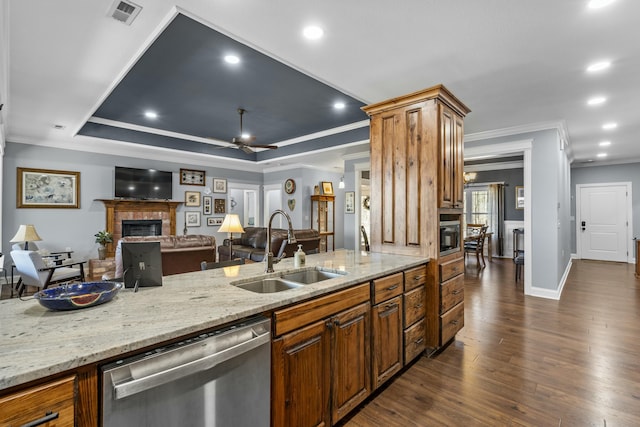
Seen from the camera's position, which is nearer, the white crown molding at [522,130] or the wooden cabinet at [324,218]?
the white crown molding at [522,130]

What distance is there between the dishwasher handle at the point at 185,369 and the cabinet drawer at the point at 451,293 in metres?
1.89

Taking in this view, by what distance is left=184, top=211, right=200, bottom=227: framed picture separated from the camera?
7.55m

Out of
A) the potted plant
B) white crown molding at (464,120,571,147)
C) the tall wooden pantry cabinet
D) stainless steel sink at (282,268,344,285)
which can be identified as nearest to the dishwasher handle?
stainless steel sink at (282,268,344,285)

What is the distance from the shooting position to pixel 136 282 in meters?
1.58

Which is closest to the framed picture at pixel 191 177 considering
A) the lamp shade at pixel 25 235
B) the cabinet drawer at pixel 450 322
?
the lamp shade at pixel 25 235

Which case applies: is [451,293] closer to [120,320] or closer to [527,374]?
[527,374]

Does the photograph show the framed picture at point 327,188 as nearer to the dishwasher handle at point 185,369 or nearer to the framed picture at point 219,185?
the framed picture at point 219,185

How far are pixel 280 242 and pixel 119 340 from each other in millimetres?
4389

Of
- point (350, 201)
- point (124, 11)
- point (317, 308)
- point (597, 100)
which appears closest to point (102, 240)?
point (350, 201)

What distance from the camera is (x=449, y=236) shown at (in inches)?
116

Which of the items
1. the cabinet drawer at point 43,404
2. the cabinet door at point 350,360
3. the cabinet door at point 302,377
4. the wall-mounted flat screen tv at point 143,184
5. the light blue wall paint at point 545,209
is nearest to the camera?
the cabinet drawer at point 43,404

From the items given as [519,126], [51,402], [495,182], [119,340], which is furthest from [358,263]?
[495,182]

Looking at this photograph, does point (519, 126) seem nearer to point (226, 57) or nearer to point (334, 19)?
point (334, 19)

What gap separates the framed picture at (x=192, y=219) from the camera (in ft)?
24.8
